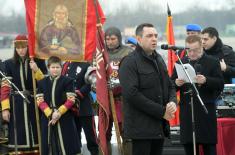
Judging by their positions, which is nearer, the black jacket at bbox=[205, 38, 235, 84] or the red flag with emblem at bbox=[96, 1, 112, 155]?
the red flag with emblem at bbox=[96, 1, 112, 155]

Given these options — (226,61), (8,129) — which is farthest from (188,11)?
(8,129)

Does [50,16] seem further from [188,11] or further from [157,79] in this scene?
[188,11]

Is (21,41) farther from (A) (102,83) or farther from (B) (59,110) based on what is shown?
(A) (102,83)

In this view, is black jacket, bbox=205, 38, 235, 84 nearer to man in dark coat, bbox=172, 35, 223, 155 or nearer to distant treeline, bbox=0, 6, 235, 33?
man in dark coat, bbox=172, 35, 223, 155

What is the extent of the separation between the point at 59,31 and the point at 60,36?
7 cm

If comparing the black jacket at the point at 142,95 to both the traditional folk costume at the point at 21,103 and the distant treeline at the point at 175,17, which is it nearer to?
the traditional folk costume at the point at 21,103

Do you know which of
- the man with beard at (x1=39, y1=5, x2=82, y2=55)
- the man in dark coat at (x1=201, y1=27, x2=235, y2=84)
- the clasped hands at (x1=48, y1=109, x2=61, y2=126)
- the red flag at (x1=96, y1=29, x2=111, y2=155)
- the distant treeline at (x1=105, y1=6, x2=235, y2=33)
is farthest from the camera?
the distant treeline at (x1=105, y1=6, x2=235, y2=33)

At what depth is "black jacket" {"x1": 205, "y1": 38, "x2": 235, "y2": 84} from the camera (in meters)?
10.1

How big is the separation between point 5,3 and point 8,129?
5.80 m

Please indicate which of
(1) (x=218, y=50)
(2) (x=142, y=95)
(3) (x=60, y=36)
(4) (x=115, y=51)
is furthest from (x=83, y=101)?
(2) (x=142, y=95)

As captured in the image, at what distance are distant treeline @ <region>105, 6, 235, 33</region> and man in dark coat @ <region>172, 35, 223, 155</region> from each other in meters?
8.82

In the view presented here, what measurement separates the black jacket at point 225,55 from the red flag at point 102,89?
5.68ft

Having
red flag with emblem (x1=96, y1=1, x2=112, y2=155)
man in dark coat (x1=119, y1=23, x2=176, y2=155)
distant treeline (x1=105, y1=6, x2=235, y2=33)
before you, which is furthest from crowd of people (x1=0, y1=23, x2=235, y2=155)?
distant treeline (x1=105, y1=6, x2=235, y2=33)

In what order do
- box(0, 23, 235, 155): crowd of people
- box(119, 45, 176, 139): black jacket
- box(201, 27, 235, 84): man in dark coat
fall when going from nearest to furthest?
box(119, 45, 176, 139): black jacket, box(0, 23, 235, 155): crowd of people, box(201, 27, 235, 84): man in dark coat
